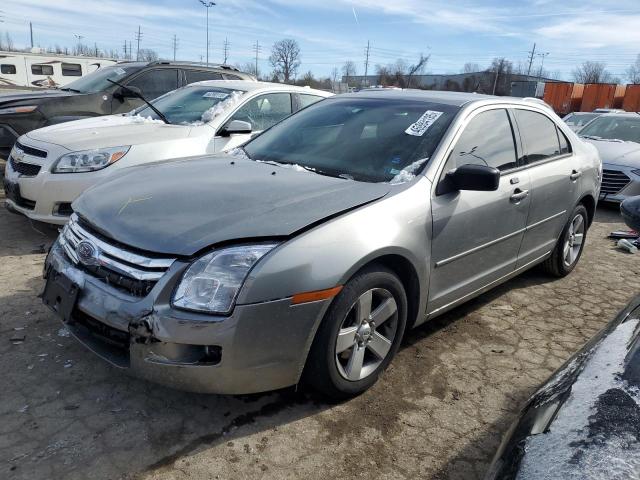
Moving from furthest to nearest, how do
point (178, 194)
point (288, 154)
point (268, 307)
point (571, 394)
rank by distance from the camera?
point (288, 154)
point (178, 194)
point (268, 307)
point (571, 394)

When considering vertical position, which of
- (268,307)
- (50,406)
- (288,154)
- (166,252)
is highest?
(288,154)

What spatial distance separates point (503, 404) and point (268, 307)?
1.54 m

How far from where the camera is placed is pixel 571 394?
5.12ft

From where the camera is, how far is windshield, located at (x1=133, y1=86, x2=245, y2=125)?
5.48 meters

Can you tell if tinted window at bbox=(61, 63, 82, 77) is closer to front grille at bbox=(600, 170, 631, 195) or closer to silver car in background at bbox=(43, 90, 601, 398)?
front grille at bbox=(600, 170, 631, 195)

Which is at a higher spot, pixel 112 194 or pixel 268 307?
pixel 112 194

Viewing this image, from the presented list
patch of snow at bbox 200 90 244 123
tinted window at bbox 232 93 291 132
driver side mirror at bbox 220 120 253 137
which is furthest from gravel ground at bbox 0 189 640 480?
tinted window at bbox 232 93 291 132

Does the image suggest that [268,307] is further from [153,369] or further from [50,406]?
[50,406]

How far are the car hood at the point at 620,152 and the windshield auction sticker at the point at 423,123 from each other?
555cm

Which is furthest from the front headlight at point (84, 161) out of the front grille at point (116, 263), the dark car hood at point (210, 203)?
the front grille at point (116, 263)

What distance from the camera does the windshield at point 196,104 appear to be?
18.0 feet

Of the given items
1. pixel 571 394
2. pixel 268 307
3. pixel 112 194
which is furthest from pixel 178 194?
pixel 571 394

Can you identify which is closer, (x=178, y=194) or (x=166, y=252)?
(x=166, y=252)


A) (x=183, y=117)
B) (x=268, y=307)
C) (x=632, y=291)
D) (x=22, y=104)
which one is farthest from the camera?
(x=22, y=104)
